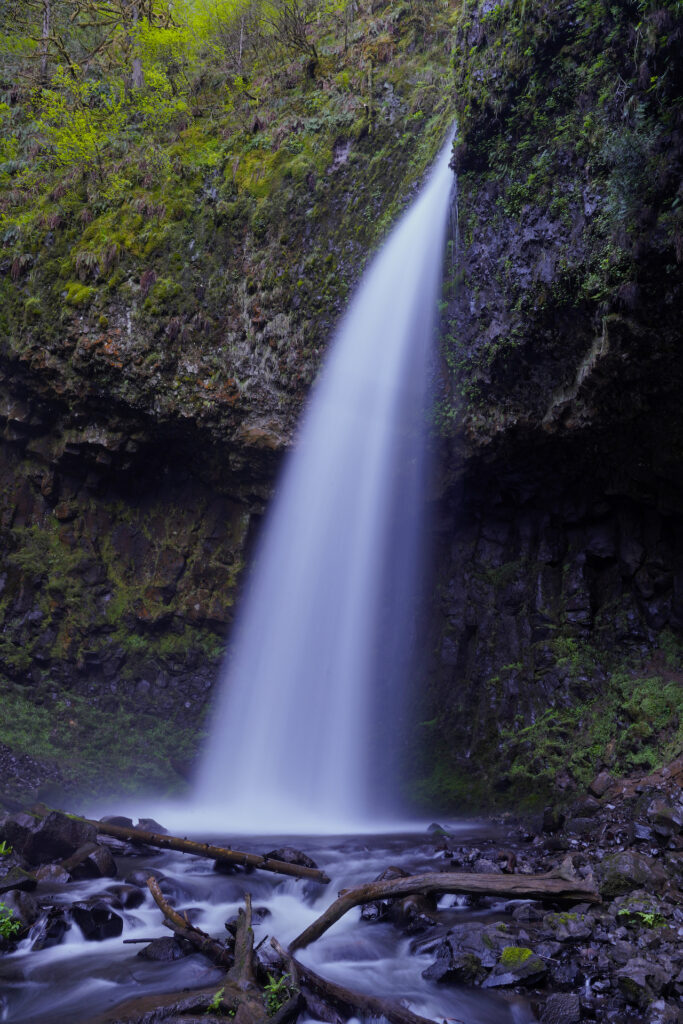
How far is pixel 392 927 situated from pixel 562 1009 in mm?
1846

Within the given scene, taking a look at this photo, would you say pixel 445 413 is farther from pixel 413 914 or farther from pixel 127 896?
pixel 127 896

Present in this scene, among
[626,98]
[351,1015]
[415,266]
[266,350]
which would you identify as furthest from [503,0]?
[351,1015]

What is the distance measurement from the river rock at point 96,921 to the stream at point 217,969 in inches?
2.3

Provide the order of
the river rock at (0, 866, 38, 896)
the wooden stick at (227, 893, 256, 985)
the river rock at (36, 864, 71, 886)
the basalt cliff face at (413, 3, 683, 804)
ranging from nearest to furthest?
the wooden stick at (227, 893, 256, 985), the river rock at (0, 866, 38, 896), the river rock at (36, 864, 71, 886), the basalt cliff face at (413, 3, 683, 804)

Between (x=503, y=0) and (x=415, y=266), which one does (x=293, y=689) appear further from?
(x=503, y=0)

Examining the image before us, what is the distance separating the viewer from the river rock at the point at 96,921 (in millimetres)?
5133

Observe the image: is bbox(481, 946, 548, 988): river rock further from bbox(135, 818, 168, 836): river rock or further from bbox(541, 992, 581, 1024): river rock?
bbox(135, 818, 168, 836): river rock

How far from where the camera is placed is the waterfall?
10.9 metres

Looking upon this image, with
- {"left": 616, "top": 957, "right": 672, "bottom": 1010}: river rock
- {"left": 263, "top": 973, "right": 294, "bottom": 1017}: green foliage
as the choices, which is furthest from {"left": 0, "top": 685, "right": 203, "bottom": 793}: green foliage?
{"left": 616, "top": 957, "right": 672, "bottom": 1010}: river rock

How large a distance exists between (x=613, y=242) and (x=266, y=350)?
608 centimetres

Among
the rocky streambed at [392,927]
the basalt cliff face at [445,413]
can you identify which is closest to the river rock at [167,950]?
the rocky streambed at [392,927]

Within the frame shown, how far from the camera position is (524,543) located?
1102cm

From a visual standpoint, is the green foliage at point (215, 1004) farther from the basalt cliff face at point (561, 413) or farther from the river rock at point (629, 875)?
the basalt cliff face at point (561, 413)

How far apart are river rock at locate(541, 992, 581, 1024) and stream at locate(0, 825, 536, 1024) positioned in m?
0.14
